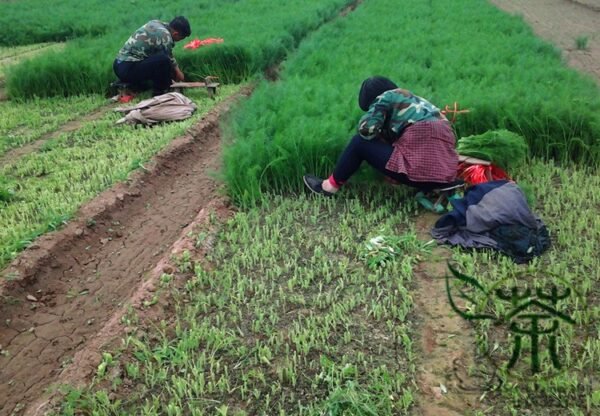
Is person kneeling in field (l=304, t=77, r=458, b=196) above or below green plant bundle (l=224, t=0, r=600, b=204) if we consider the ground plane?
above

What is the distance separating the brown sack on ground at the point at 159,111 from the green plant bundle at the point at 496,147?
3796 millimetres

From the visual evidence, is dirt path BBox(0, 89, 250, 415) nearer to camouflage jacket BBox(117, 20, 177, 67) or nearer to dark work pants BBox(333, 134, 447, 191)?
dark work pants BBox(333, 134, 447, 191)

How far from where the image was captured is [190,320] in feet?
10.7

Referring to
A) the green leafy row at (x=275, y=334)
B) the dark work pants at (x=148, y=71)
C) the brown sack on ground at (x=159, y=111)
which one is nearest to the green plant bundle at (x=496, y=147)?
the green leafy row at (x=275, y=334)

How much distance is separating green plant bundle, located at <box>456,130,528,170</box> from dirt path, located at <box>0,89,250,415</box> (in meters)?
2.23

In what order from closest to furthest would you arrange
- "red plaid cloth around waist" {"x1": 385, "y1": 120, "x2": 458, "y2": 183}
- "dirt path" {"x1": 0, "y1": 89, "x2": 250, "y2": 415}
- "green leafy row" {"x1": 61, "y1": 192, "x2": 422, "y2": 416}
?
"green leafy row" {"x1": 61, "y1": 192, "x2": 422, "y2": 416} < "dirt path" {"x1": 0, "y1": 89, "x2": 250, "y2": 415} < "red plaid cloth around waist" {"x1": 385, "y1": 120, "x2": 458, "y2": 183}

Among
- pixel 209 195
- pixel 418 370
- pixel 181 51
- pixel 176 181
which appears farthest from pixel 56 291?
pixel 181 51

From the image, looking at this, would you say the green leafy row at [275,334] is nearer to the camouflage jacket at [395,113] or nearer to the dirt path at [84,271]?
the dirt path at [84,271]

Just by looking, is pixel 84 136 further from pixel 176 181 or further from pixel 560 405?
pixel 560 405

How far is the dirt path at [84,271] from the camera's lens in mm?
3246

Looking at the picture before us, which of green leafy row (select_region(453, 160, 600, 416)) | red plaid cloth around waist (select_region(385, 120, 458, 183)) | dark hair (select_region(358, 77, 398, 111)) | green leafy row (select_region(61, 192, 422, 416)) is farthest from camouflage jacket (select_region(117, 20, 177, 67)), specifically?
green leafy row (select_region(453, 160, 600, 416))

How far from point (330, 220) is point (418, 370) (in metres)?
1.77

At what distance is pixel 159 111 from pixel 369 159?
3589mm

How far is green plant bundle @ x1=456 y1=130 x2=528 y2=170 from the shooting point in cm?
455
